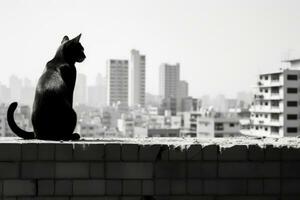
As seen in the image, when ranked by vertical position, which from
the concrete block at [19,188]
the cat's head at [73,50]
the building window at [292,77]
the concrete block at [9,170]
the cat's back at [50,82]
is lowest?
the concrete block at [19,188]

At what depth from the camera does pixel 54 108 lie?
7586 millimetres

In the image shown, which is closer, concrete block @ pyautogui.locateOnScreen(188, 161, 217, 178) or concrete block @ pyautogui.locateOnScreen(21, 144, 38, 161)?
concrete block @ pyautogui.locateOnScreen(21, 144, 38, 161)

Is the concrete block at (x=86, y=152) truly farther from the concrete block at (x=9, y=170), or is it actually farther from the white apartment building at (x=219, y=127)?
the white apartment building at (x=219, y=127)

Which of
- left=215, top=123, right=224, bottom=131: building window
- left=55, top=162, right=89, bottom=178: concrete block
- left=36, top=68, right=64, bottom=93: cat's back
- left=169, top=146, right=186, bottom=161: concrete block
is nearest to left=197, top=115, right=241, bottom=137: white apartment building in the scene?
left=215, top=123, right=224, bottom=131: building window

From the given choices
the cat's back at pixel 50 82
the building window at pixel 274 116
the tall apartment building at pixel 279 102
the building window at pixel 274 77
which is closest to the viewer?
the cat's back at pixel 50 82

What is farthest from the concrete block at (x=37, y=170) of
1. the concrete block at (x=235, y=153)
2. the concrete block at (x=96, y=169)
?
the concrete block at (x=235, y=153)

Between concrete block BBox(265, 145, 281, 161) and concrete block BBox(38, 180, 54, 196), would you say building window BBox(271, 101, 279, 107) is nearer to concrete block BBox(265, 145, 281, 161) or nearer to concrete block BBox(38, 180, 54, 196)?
concrete block BBox(265, 145, 281, 161)

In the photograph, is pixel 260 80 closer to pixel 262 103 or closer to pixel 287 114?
pixel 262 103

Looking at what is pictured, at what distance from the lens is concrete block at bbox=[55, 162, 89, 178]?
6613mm

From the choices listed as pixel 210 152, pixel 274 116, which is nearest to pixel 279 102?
pixel 274 116

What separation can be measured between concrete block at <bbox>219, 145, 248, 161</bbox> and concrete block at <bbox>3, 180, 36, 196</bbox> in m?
2.64

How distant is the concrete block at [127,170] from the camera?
666cm

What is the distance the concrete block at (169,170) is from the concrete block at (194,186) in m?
0.14

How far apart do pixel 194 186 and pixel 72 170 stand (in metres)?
1.70
